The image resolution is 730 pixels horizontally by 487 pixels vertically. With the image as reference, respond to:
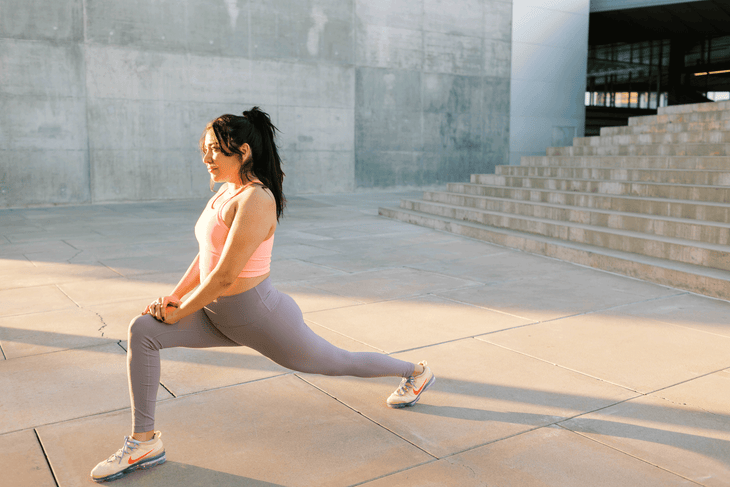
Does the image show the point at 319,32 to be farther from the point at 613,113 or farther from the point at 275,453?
the point at 613,113

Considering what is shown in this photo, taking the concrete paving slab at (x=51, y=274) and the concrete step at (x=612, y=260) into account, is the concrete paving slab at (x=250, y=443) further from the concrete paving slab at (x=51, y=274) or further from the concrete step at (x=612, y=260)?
the concrete step at (x=612, y=260)

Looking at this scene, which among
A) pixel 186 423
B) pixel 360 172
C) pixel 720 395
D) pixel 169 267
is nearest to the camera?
pixel 186 423

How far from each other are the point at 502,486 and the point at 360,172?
16.1m

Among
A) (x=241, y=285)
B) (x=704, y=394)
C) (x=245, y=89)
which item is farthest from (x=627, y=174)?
(x=245, y=89)

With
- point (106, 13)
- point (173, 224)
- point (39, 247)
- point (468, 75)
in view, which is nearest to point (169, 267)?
point (39, 247)

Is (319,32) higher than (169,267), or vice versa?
(319,32)

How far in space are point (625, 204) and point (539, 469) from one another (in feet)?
23.5

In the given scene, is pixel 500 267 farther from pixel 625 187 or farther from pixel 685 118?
pixel 685 118

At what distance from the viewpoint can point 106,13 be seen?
14734mm

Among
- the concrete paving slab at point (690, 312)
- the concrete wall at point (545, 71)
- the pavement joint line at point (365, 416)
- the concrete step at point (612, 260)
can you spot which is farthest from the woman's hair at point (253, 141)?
the concrete wall at point (545, 71)

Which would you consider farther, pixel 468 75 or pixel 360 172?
pixel 468 75

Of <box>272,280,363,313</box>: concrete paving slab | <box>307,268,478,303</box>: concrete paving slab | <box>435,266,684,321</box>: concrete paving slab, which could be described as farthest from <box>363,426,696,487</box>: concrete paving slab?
<box>307,268,478,303</box>: concrete paving slab

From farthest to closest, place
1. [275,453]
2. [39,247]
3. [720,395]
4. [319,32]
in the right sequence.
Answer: [319,32], [39,247], [720,395], [275,453]

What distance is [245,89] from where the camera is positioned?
54.1ft
